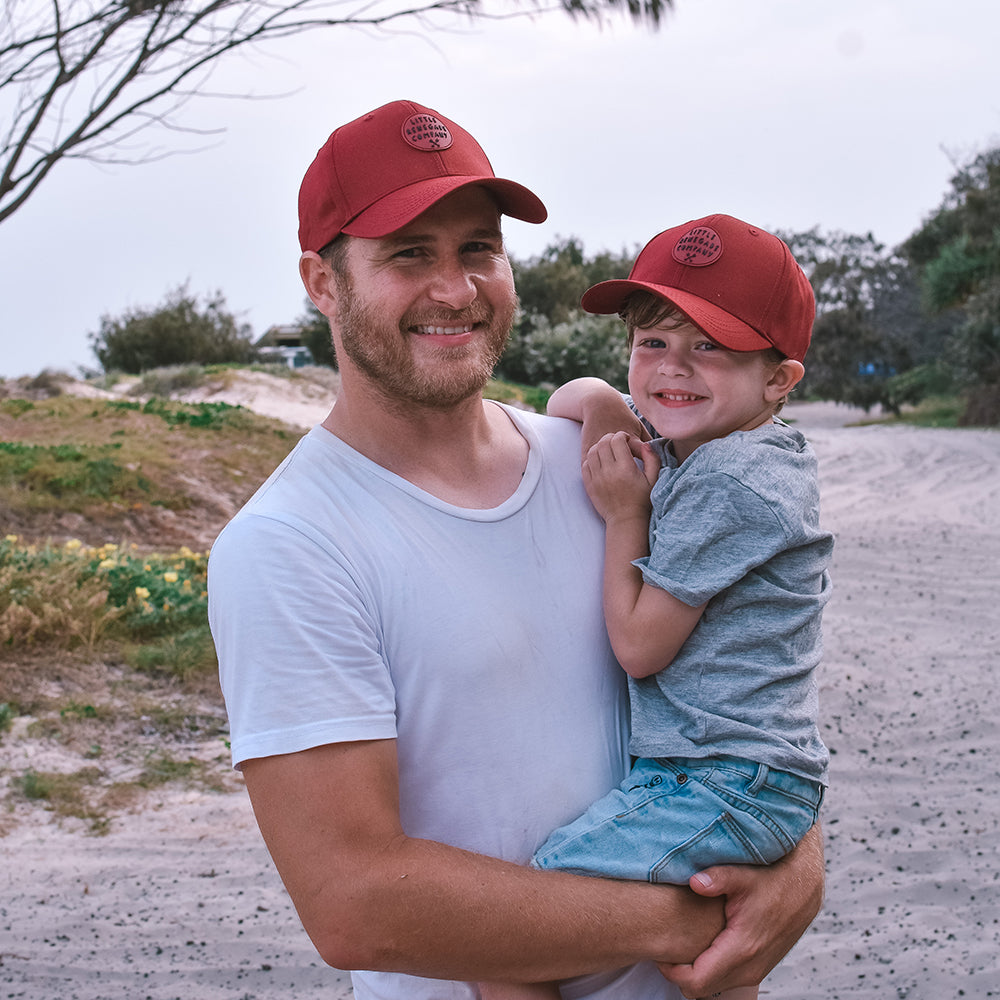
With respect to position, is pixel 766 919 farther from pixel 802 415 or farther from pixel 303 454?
pixel 802 415

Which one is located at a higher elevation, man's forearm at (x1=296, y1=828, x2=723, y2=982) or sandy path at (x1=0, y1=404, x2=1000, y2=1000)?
man's forearm at (x1=296, y1=828, x2=723, y2=982)

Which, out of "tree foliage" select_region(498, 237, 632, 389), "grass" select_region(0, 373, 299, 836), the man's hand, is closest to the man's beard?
the man's hand

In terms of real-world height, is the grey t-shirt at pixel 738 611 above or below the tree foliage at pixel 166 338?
below

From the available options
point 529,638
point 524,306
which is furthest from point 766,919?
point 524,306

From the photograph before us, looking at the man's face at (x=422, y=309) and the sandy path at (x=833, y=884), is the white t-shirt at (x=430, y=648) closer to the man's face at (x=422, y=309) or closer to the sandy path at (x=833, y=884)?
the man's face at (x=422, y=309)

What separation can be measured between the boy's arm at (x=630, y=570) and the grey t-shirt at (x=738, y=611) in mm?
31

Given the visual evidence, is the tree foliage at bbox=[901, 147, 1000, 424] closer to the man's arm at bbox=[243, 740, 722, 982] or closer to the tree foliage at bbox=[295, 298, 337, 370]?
the tree foliage at bbox=[295, 298, 337, 370]

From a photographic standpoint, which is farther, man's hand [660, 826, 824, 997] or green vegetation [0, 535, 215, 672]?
green vegetation [0, 535, 215, 672]

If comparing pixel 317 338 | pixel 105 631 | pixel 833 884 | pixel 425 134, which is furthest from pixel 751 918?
pixel 317 338

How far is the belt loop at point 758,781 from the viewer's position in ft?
5.49

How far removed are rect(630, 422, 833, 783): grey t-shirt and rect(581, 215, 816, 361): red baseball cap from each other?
0.71ft

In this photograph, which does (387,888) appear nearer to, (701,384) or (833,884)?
(701,384)

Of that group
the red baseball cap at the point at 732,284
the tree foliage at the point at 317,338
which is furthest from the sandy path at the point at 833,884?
the tree foliage at the point at 317,338

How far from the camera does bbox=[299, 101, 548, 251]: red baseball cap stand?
1.68 metres
